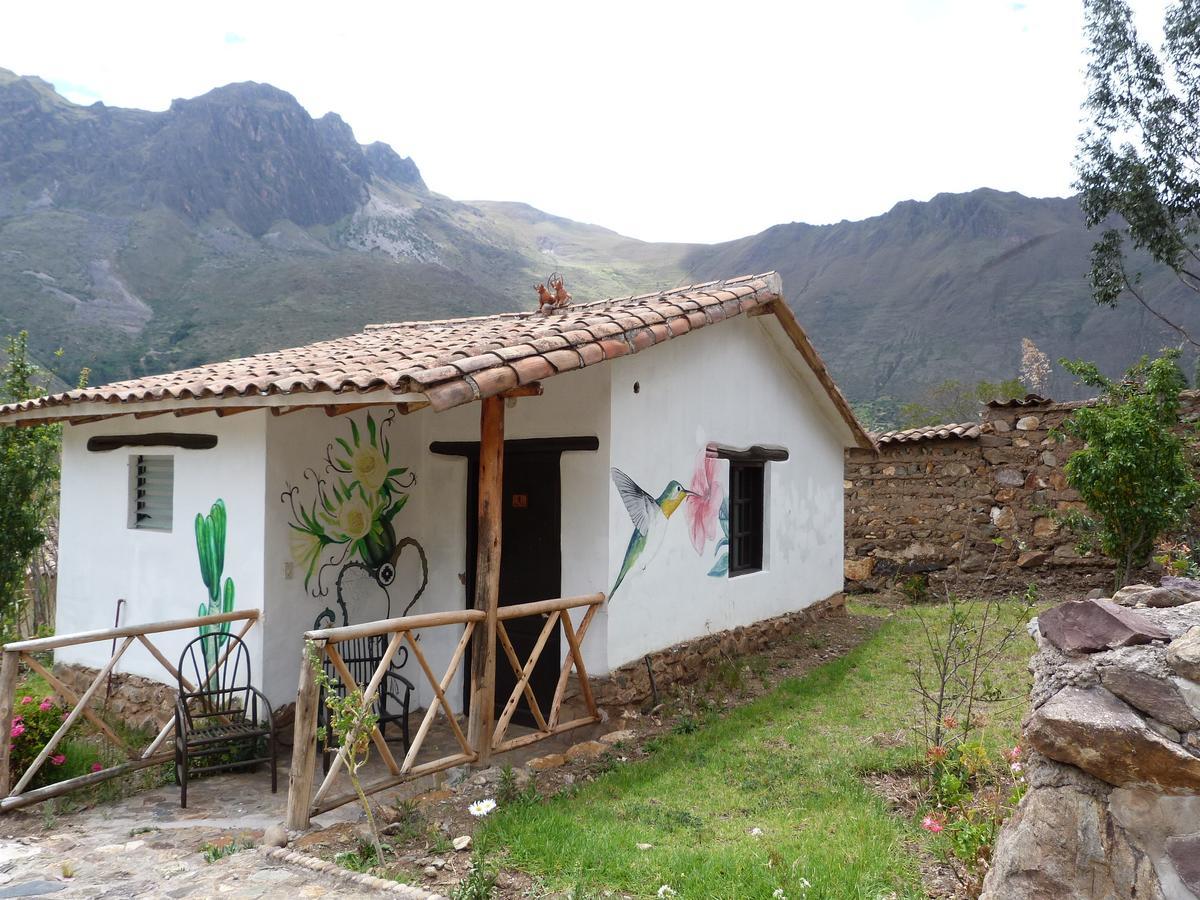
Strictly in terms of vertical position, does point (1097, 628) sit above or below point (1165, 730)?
above

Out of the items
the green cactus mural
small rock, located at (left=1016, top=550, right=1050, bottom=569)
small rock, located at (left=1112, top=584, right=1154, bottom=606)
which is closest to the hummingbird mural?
the green cactus mural

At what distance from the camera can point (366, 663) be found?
245 inches

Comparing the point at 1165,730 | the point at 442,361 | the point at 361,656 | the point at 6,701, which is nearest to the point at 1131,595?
the point at 1165,730

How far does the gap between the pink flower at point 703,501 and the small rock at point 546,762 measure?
2.22 metres

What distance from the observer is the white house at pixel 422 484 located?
5719mm

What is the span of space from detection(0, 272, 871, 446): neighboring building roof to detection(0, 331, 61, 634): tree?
1422 mm

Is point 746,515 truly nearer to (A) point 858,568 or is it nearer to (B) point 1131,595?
(A) point 858,568

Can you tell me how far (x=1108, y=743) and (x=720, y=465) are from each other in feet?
16.2

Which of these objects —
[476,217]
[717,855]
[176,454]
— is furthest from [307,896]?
[476,217]

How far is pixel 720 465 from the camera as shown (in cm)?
744

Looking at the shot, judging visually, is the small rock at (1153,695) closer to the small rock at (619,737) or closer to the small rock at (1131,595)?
the small rock at (1131,595)

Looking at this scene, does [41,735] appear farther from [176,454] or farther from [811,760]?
[811,760]

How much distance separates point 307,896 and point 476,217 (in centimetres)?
7244

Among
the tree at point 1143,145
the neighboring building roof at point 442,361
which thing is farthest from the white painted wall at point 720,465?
the tree at point 1143,145
